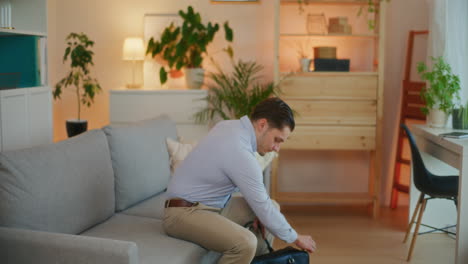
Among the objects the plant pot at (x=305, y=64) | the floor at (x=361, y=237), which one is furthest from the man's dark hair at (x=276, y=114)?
the plant pot at (x=305, y=64)

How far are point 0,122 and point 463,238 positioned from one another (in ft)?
9.70

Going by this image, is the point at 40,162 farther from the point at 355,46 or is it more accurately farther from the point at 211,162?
the point at 355,46

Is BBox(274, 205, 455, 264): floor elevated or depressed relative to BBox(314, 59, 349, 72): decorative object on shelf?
depressed

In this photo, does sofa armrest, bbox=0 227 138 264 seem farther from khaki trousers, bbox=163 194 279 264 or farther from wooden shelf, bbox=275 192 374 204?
wooden shelf, bbox=275 192 374 204

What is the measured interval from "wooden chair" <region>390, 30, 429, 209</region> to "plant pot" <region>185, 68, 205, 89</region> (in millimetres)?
1896

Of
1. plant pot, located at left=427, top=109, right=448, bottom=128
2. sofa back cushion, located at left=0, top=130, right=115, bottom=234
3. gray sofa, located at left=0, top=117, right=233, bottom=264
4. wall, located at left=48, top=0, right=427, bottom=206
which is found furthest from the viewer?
wall, located at left=48, top=0, right=427, bottom=206

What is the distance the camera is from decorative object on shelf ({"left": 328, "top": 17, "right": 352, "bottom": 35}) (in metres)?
5.02

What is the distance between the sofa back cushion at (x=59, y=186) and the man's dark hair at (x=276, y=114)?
3.13ft

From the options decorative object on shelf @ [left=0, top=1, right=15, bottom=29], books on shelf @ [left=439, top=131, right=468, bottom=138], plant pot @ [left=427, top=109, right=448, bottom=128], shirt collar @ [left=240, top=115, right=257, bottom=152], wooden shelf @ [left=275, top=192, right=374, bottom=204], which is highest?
decorative object on shelf @ [left=0, top=1, right=15, bottom=29]

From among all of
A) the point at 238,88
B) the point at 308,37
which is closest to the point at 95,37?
the point at 238,88

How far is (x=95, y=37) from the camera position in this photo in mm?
5523

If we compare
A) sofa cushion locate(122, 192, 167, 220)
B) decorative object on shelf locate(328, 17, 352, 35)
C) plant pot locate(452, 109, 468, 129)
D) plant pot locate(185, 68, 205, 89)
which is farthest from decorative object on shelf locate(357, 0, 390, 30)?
sofa cushion locate(122, 192, 167, 220)

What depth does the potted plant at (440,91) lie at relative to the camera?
4.30 m

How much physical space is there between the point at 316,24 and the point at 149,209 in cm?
256
